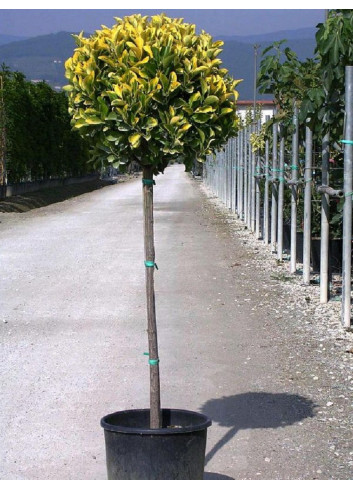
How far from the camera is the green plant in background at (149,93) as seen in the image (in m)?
4.34

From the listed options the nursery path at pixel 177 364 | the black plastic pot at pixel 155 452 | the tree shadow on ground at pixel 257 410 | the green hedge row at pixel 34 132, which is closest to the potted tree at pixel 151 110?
the black plastic pot at pixel 155 452

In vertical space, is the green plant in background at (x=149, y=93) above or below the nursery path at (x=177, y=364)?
A: above

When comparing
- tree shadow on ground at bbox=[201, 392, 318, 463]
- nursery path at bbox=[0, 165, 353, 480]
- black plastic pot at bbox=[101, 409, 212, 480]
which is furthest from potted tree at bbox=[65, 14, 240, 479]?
tree shadow on ground at bbox=[201, 392, 318, 463]

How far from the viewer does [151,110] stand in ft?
14.6

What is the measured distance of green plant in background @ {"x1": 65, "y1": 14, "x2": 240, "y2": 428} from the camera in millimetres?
4340

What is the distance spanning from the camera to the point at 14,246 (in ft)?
51.6

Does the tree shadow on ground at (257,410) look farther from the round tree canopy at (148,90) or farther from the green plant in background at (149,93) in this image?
the round tree canopy at (148,90)

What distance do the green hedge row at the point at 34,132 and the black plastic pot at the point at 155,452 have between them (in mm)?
21298

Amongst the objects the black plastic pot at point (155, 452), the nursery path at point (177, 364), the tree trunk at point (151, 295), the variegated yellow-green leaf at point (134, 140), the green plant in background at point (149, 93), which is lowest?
the nursery path at point (177, 364)

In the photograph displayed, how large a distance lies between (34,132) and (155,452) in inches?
1216

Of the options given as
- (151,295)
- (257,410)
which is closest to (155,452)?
(151,295)

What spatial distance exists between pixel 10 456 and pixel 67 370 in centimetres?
195

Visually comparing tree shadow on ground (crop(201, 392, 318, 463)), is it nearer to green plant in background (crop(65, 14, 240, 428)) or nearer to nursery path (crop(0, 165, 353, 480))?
nursery path (crop(0, 165, 353, 480))

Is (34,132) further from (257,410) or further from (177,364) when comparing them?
(257,410)
